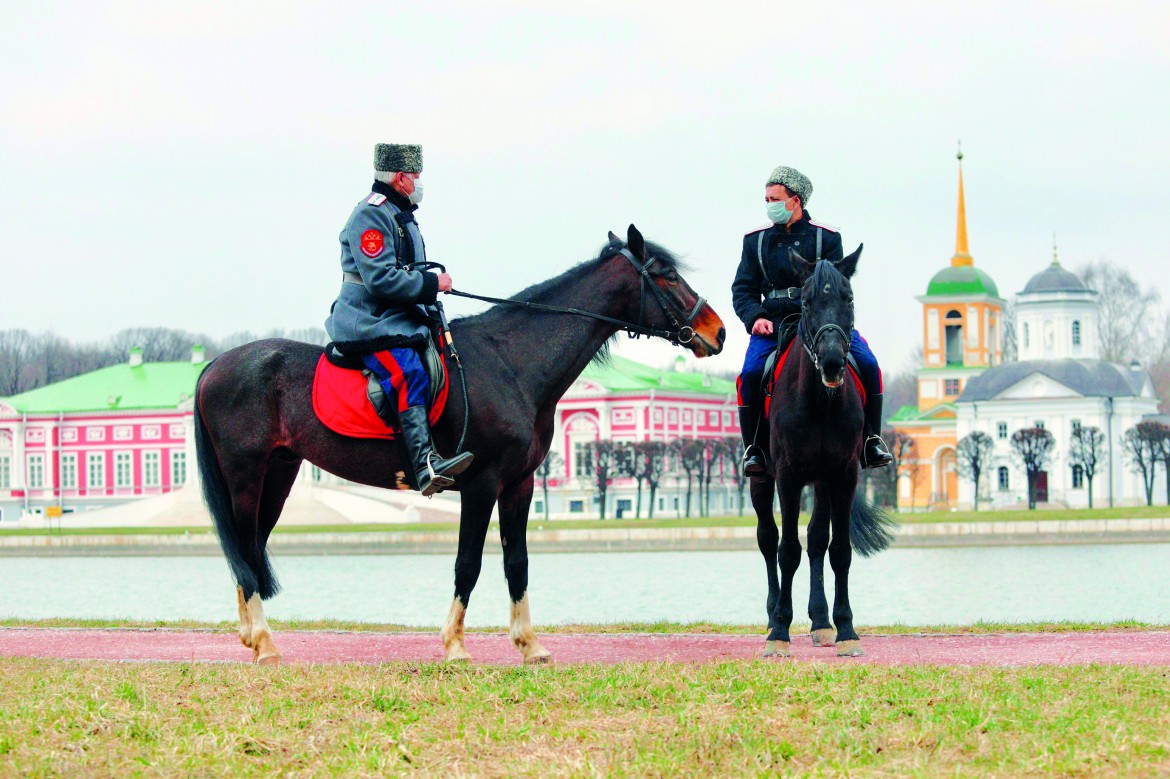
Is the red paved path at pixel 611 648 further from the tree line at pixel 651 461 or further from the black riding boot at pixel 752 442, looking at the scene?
the tree line at pixel 651 461

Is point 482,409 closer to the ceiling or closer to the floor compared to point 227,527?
closer to the ceiling

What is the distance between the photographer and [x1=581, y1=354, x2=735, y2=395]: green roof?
317 ft

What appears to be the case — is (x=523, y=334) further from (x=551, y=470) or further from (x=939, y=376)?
(x=939, y=376)

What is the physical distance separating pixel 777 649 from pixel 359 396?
118 inches

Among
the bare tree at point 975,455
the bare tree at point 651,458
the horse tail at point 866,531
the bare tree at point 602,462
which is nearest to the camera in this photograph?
the horse tail at point 866,531

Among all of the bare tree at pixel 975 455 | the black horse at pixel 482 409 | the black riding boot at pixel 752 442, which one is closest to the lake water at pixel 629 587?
the black riding boot at pixel 752 442

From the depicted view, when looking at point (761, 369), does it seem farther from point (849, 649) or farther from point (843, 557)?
point (849, 649)

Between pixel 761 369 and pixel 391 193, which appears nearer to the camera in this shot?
pixel 391 193

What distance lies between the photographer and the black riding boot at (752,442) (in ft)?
34.3

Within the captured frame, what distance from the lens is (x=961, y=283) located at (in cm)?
10688

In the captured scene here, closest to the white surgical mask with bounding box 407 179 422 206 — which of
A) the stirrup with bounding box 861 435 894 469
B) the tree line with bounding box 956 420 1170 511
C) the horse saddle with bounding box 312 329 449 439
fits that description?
the horse saddle with bounding box 312 329 449 439

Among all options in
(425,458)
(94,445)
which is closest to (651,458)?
(94,445)

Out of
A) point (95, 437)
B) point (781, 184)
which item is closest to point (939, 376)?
point (95, 437)

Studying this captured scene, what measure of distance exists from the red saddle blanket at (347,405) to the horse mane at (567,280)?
0.53m
